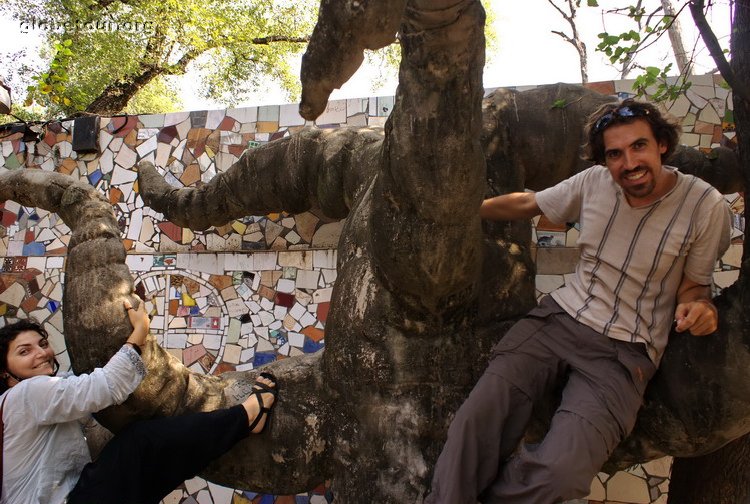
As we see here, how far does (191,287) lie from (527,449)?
3.27m

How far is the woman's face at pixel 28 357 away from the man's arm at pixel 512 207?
189 cm

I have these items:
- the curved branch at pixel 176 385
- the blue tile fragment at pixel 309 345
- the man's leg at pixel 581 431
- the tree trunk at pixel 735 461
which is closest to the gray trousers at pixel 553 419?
the man's leg at pixel 581 431

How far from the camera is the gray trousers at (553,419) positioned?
6.34 feet

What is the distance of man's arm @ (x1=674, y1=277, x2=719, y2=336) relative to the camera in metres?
2.01

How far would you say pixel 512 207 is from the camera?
8.18 feet

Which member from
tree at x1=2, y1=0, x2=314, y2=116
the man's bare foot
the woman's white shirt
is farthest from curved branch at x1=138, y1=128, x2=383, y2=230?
tree at x1=2, y1=0, x2=314, y2=116

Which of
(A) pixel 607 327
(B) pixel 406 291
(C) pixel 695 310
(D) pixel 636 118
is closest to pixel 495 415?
(A) pixel 607 327

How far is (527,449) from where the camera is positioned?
204 centimetres

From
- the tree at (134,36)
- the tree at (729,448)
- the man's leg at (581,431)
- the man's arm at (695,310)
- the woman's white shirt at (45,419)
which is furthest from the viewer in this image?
the tree at (134,36)

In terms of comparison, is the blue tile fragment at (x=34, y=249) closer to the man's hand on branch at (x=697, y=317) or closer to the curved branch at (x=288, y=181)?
the curved branch at (x=288, y=181)

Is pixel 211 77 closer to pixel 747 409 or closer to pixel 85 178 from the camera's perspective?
pixel 85 178

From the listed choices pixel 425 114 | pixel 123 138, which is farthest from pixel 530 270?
pixel 123 138

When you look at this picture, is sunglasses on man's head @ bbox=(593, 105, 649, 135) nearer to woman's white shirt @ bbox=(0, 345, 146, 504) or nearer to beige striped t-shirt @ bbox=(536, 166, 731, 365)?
beige striped t-shirt @ bbox=(536, 166, 731, 365)

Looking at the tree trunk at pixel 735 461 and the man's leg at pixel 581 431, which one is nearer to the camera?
the man's leg at pixel 581 431
